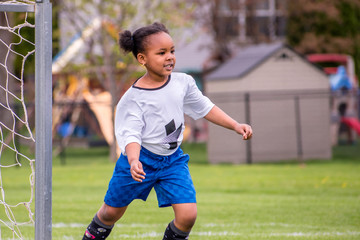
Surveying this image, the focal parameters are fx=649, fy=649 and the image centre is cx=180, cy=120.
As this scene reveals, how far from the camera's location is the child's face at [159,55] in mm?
4289

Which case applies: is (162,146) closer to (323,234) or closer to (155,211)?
(323,234)

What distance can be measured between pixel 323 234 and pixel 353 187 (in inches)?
169

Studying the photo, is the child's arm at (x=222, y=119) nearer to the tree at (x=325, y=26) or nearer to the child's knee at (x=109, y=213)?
the child's knee at (x=109, y=213)

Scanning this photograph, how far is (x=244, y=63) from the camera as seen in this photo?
15000 millimetres

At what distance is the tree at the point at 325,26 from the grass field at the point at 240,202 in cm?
909

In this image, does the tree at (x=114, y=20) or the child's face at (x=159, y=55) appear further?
the tree at (x=114, y=20)

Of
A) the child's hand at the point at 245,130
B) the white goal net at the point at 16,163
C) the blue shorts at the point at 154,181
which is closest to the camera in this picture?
the child's hand at the point at 245,130

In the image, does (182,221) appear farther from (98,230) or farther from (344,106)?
(344,106)

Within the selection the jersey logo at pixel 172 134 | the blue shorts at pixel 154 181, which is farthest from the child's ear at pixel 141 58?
the blue shorts at pixel 154 181

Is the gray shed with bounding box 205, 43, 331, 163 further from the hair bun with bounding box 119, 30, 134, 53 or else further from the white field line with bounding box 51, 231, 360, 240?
the hair bun with bounding box 119, 30, 134, 53

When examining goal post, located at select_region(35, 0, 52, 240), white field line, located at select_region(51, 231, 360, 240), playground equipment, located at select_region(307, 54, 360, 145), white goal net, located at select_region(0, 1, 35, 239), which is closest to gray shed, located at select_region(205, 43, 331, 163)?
playground equipment, located at select_region(307, 54, 360, 145)

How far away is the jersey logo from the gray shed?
9792mm

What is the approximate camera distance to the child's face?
429cm

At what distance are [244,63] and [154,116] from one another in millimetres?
10876
